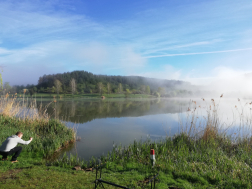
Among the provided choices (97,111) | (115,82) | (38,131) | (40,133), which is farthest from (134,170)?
(115,82)

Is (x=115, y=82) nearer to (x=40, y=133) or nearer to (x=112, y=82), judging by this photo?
(x=112, y=82)

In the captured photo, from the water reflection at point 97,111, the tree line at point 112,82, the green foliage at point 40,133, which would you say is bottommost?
the water reflection at point 97,111

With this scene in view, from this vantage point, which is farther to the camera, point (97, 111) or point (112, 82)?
point (112, 82)

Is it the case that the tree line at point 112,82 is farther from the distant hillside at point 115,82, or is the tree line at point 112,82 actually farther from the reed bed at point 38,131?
the reed bed at point 38,131

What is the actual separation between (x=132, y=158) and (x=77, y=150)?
2.77 metres

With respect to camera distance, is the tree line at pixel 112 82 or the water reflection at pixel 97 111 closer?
the water reflection at pixel 97 111

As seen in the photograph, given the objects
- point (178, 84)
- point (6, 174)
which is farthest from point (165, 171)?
point (178, 84)

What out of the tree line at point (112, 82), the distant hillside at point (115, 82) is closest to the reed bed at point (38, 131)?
the tree line at point (112, 82)

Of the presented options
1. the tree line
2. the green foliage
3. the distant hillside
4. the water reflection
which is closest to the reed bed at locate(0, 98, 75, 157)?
the green foliage

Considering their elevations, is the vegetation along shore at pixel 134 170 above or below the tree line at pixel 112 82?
below

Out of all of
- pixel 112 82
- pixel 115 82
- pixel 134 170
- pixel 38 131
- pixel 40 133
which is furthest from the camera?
pixel 115 82

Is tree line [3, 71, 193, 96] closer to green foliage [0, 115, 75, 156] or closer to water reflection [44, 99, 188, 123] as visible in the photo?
water reflection [44, 99, 188, 123]

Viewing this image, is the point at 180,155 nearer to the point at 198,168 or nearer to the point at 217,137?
the point at 198,168

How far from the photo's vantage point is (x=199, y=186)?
159 inches
